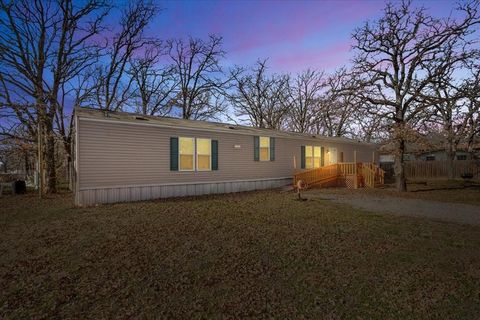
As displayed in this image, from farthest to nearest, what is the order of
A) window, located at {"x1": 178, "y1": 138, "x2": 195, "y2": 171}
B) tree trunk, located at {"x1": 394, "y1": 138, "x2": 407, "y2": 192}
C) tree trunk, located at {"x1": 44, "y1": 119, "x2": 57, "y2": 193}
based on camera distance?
tree trunk, located at {"x1": 44, "y1": 119, "x2": 57, "y2": 193} < tree trunk, located at {"x1": 394, "y1": 138, "x2": 407, "y2": 192} < window, located at {"x1": 178, "y1": 138, "x2": 195, "y2": 171}

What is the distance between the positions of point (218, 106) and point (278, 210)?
63.9ft

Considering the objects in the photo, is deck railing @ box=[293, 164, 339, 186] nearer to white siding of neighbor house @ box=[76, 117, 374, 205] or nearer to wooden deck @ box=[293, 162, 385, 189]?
wooden deck @ box=[293, 162, 385, 189]

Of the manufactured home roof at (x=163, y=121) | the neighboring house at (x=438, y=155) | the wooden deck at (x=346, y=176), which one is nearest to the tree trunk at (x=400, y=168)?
the wooden deck at (x=346, y=176)

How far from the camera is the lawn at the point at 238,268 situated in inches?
104

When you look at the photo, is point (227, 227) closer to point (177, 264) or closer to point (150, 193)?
point (177, 264)

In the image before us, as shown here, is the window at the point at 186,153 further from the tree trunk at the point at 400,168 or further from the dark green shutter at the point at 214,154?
the tree trunk at the point at 400,168

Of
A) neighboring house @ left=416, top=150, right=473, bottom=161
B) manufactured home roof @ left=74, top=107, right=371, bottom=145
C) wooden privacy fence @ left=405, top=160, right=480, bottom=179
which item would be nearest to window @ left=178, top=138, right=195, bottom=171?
manufactured home roof @ left=74, top=107, right=371, bottom=145

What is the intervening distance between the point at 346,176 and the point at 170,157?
985 centimetres

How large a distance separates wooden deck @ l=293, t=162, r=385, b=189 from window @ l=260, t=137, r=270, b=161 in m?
1.89

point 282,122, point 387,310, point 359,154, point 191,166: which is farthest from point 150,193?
point 282,122

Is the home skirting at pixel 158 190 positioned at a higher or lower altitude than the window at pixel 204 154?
lower

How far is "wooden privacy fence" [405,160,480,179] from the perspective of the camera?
1868 centimetres

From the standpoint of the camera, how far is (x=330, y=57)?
50.5 ft

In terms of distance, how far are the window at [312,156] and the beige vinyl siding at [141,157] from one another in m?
3.57
